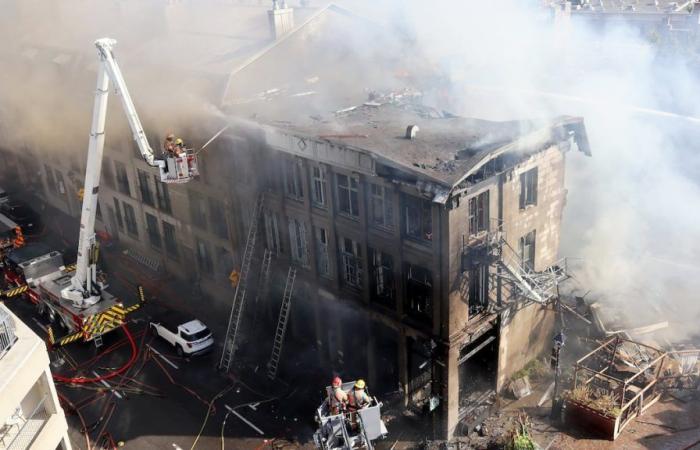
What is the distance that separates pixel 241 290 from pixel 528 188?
8955 millimetres

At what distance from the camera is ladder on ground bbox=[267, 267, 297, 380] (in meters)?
19.7

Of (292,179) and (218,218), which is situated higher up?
(292,179)

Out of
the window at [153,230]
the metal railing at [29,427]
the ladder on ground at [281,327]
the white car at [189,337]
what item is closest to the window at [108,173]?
Result: the window at [153,230]

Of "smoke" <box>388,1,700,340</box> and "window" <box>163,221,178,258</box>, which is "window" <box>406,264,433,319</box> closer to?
"smoke" <box>388,1,700,340</box>

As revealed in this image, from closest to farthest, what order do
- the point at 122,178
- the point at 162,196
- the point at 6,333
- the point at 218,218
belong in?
the point at 6,333 → the point at 218,218 → the point at 162,196 → the point at 122,178

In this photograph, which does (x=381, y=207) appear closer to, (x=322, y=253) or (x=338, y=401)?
(x=322, y=253)

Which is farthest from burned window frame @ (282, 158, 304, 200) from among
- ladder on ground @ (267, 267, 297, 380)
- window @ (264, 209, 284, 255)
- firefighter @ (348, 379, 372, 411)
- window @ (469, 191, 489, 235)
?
firefighter @ (348, 379, 372, 411)

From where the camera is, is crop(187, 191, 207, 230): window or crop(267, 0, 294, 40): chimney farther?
crop(267, 0, 294, 40): chimney

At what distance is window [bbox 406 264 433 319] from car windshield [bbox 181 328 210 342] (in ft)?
23.1

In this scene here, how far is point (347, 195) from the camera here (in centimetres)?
1767

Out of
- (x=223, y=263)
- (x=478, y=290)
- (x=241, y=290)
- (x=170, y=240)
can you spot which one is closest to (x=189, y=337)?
(x=241, y=290)

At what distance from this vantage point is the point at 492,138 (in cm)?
1630

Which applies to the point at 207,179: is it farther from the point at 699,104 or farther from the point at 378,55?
the point at 699,104

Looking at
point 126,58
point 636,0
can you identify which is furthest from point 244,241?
point 636,0
